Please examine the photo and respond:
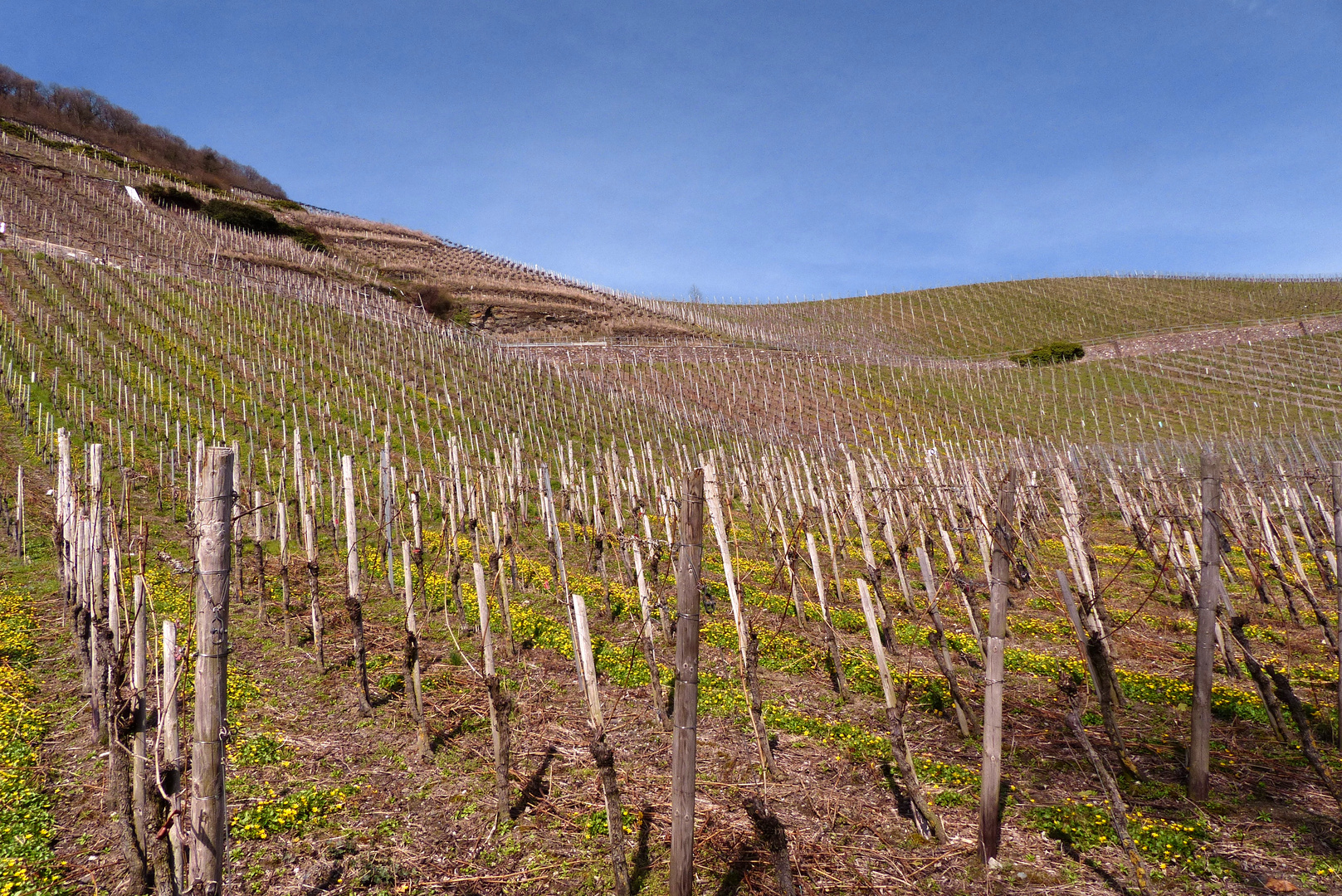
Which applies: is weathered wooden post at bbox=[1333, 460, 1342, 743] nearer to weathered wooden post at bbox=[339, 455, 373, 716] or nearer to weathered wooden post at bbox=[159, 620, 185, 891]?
weathered wooden post at bbox=[159, 620, 185, 891]

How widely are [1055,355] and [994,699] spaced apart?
56107 millimetres

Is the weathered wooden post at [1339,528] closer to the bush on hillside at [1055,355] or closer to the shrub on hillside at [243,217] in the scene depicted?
the bush on hillside at [1055,355]

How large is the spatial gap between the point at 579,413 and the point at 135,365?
16.9 metres

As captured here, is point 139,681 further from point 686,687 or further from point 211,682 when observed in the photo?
point 686,687

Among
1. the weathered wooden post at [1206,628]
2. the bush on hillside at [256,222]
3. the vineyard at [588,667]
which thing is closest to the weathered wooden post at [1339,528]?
the vineyard at [588,667]

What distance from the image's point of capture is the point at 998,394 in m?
42.0

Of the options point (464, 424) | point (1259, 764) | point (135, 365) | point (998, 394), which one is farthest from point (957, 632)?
point (998, 394)

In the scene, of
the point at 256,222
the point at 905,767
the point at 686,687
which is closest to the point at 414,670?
the point at 686,687

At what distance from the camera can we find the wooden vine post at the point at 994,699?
4754mm

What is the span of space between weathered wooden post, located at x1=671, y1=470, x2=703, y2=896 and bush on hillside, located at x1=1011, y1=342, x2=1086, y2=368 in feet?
180

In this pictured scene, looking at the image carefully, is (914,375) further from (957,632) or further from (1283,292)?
(1283,292)

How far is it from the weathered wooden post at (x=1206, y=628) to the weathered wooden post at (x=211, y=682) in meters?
7.37

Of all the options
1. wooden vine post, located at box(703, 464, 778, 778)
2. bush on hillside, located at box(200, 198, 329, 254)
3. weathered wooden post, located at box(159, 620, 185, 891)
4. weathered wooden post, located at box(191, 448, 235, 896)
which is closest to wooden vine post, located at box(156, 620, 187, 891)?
weathered wooden post, located at box(159, 620, 185, 891)

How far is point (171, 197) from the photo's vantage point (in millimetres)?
57125
